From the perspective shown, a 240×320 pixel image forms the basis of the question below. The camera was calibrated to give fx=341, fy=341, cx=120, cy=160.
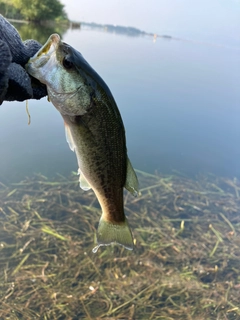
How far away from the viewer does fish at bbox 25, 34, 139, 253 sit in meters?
1.54

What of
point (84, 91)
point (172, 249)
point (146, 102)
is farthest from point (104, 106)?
point (146, 102)

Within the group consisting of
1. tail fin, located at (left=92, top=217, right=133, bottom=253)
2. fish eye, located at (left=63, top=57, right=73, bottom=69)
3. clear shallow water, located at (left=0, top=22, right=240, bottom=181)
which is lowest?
clear shallow water, located at (left=0, top=22, right=240, bottom=181)

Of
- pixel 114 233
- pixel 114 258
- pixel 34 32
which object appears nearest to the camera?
pixel 114 233

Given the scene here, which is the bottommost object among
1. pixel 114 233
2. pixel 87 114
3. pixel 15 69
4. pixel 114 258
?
pixel 114 258

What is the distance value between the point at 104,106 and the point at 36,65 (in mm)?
359

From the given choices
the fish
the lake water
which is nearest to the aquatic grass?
the lake water

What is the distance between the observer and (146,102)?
1075cm

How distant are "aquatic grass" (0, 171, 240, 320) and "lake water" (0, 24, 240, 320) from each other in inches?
0.5

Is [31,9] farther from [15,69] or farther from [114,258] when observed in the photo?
[15,69]

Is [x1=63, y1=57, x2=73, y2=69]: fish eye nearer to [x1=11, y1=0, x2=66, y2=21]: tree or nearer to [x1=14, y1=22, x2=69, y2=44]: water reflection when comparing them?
[x1=14, y1=22, x2=69, y2=44]: water reflection

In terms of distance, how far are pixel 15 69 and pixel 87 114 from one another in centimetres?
38

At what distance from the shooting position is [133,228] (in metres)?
4.95

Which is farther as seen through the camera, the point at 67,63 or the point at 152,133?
the point at 152,133

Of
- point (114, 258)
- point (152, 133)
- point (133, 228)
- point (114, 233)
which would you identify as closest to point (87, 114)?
point (114, 233)
